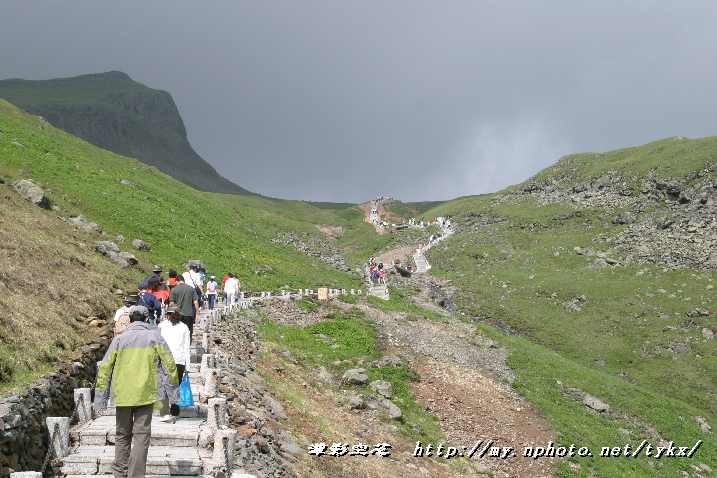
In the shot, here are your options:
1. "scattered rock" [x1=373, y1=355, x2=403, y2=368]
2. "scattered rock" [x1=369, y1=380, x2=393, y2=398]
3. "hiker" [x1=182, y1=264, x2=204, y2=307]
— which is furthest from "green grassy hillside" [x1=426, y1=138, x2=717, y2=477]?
"hiker" [x1=182, y1=264, x2=204, y2=307]

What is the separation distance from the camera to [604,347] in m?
48.5

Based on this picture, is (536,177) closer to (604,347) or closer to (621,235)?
(621,235)

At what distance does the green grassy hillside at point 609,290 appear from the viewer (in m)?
A: 32.8

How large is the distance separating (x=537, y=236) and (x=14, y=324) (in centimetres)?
7822

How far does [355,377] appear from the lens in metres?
27.4

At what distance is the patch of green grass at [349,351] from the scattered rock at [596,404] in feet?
39.5

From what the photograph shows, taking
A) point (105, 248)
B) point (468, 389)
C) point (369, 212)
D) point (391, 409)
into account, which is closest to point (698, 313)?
point (468, 389)

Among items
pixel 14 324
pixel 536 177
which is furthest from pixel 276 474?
pixel 536 177

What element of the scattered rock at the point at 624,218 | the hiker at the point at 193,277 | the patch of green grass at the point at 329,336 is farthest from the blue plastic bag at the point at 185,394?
the scattered rock at the point at 624,218

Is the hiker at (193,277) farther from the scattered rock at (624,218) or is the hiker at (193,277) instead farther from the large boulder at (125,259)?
the scattered rock at (624,218)

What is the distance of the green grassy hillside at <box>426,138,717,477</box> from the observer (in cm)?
3281

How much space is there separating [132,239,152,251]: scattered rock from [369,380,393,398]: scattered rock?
22826mm

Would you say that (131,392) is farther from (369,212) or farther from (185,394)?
(369,212)

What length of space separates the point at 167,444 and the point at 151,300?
8665mm
